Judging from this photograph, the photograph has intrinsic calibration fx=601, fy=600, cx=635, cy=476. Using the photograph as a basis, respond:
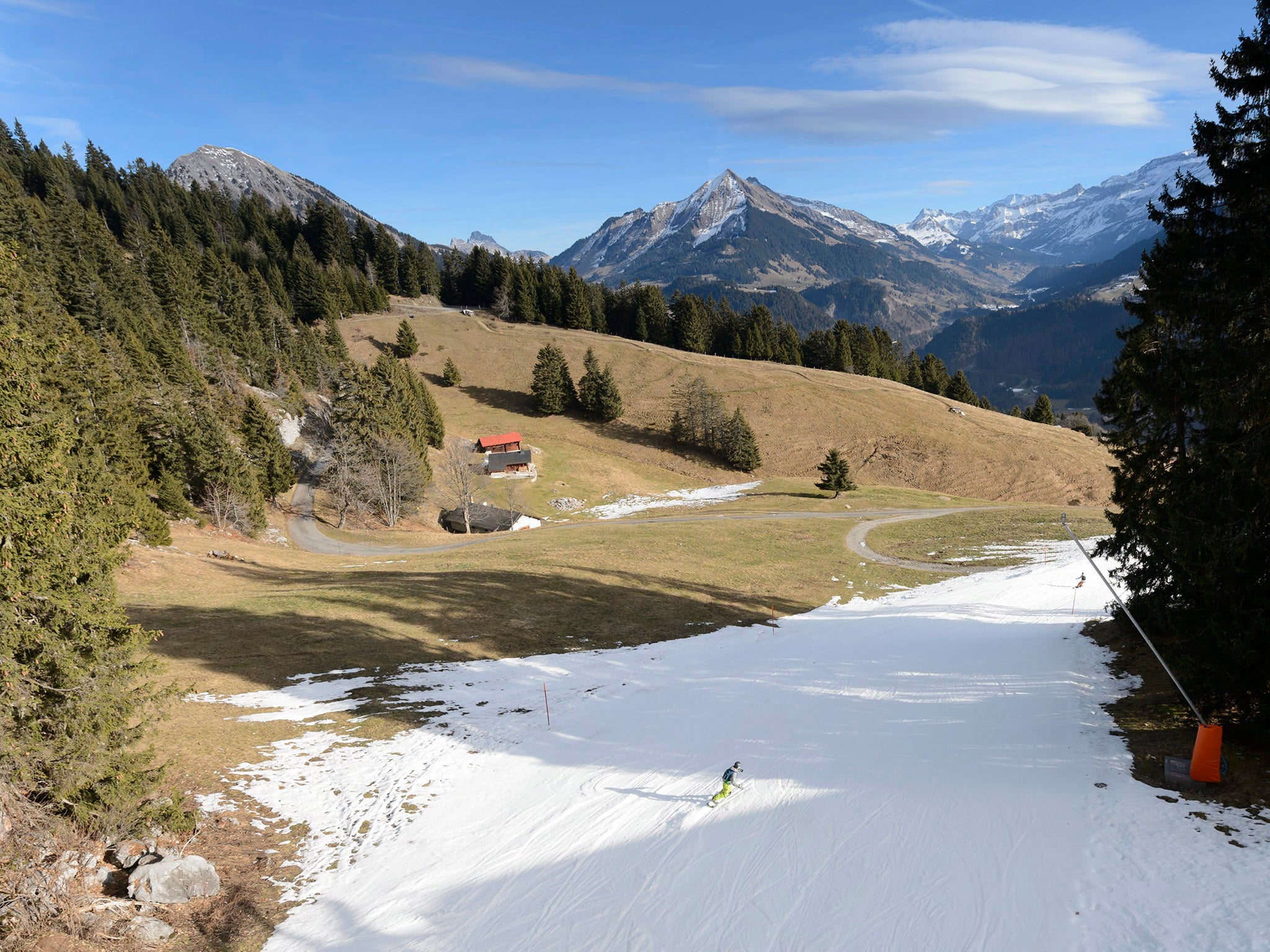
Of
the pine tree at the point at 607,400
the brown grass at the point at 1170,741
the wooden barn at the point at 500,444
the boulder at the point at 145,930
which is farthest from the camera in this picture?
the pine tree at the point at 607,400

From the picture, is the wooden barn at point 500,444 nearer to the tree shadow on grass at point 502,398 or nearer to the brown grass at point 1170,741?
the tree shadow on grass at point 502,398

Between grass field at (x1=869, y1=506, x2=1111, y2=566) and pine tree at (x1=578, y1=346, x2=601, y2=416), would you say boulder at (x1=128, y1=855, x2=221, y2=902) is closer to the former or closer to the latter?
grass field at (x1=869, y1=506, x2=1111, y2=566)

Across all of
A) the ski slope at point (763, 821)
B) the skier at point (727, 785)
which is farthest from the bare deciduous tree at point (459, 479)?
the skier at point (727, 785)

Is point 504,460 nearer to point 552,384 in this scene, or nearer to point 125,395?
point 552,384

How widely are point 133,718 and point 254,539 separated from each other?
34.8 meters

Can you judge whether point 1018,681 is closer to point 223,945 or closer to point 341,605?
point 223,945

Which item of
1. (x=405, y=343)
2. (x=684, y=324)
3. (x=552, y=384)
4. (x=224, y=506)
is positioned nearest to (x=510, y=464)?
(x=552, y=384)

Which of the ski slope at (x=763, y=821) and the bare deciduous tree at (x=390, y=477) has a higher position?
the bare deciduous tree at (x=390, y=477)

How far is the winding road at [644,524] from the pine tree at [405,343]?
145ft

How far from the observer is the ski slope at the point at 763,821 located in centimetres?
1002

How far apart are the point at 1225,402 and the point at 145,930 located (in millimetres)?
21177

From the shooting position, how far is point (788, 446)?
84.1 m

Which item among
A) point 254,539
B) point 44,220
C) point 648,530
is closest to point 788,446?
point 648,530

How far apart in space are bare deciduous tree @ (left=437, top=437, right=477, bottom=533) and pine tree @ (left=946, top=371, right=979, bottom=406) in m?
87.3
